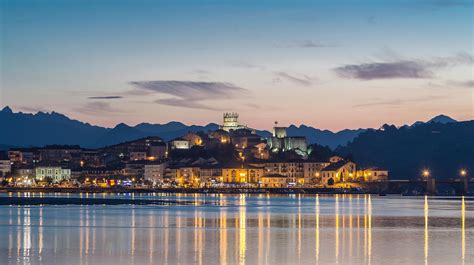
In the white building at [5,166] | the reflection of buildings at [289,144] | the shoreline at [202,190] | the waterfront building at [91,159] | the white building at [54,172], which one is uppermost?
the reflection of buildings at [289,144]

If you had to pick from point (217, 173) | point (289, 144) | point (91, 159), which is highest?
point (289, 144)

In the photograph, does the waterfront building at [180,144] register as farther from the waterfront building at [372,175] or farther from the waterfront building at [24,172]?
the waterfront building at [372,175]

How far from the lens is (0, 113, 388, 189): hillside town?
538ft

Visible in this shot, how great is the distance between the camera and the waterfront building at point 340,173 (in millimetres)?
163125

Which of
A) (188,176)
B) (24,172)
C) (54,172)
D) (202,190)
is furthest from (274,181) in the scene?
(24,172)

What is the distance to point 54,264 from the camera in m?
28.8

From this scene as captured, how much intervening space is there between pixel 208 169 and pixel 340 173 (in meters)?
23.0

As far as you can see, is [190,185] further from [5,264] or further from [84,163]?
[5,264]

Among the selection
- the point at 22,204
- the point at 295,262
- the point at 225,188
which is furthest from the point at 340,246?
the point at 225,188

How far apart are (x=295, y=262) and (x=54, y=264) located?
293 inches

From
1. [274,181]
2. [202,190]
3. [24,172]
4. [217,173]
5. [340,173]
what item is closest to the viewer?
[202,190]

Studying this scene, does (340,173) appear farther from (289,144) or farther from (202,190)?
(202,190)

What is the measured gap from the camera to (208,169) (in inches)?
6501

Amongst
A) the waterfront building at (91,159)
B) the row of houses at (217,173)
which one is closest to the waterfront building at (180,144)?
the waterfront building at (91,159)
